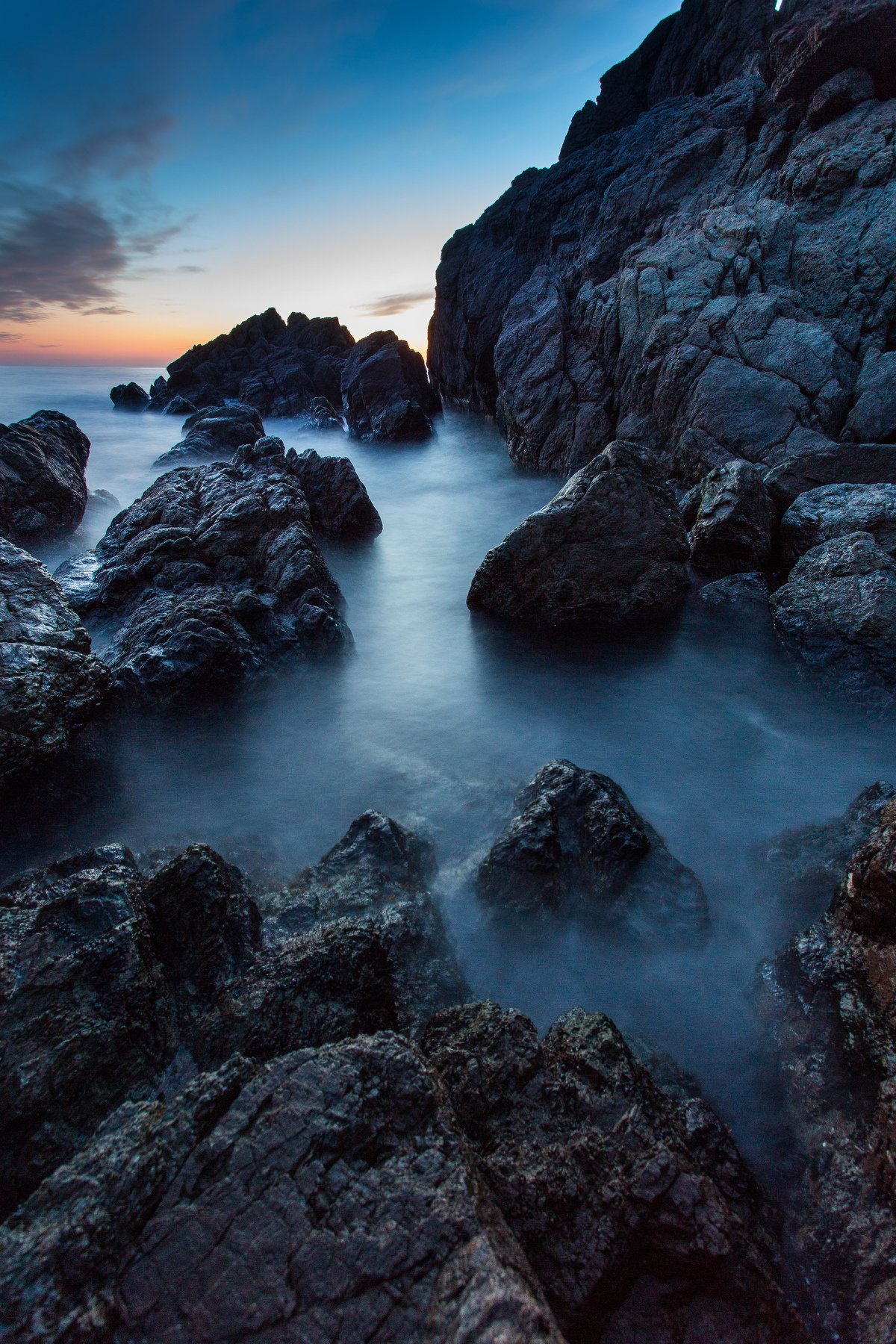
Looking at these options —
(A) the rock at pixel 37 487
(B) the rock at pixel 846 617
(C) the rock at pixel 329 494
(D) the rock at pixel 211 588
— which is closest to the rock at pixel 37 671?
(D) the rock at pixel 211 588

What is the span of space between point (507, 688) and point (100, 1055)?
601 cm

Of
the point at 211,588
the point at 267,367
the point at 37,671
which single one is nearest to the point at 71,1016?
the point at 37,671

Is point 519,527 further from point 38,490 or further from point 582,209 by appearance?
point 582,209

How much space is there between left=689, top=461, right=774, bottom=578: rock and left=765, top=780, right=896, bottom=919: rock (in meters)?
5.28

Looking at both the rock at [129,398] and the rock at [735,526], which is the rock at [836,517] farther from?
the rock at [129,398]

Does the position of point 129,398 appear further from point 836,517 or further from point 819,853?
point 819,853

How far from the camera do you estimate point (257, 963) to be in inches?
143

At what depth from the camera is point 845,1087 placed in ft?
11.3

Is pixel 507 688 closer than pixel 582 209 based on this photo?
Yes

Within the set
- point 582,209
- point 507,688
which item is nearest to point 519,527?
point 507,688

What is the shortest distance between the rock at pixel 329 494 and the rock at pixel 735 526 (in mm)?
7699

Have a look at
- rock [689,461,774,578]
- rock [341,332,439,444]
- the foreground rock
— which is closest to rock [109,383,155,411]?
the foreground rock

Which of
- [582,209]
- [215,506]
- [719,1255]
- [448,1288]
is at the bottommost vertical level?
[719,1255]

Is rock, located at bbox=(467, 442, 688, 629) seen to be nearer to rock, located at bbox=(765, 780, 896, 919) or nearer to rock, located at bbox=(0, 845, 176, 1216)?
rock, located at bbox=(765, 780, 896, 919)
